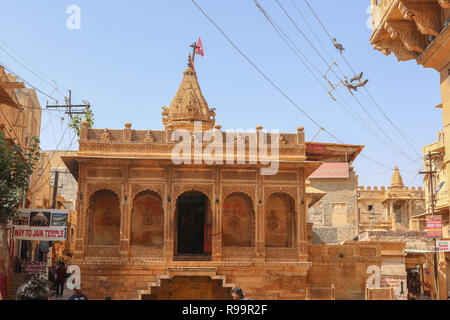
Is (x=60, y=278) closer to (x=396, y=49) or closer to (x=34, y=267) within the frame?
(x=34, y=267)

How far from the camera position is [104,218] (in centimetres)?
2281

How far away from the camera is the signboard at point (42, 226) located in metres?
19.9

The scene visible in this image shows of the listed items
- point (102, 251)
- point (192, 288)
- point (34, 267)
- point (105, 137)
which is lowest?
point (192, 288)

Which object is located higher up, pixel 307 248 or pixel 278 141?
pixel 278 141

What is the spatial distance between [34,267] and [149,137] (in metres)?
7.11

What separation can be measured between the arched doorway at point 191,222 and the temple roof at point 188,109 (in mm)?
4077

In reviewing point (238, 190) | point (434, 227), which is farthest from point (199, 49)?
point (434, 227)

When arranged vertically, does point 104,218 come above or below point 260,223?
above

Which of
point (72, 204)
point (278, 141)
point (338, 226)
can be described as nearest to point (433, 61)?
point (278, 141)

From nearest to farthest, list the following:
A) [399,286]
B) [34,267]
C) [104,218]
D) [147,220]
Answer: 1. [34,267]
2. [104,218]
3. [147,220]
4. [399,286]

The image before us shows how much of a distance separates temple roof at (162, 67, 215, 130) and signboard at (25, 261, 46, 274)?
9.82 metres
